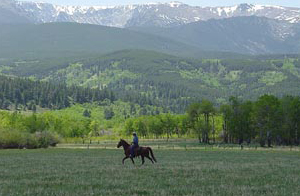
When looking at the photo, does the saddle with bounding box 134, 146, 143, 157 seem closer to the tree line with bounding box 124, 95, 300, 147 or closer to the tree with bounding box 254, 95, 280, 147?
the tree line with bounding box 124, 95, 300, 147

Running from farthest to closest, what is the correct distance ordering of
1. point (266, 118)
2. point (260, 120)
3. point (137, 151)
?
point (260, 120), point (266, 118), point (137, 151)

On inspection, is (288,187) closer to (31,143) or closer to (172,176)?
(172,176)

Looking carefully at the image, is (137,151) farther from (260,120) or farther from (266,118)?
(260,120)

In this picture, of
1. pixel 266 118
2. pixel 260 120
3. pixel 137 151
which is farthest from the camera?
pixel 260 120

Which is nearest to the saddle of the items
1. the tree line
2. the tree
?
the tree line

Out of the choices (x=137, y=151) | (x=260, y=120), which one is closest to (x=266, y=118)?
(x=260, y=120)

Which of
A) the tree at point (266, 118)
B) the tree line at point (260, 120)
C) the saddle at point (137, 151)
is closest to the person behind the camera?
the saddle at point (137, 151)

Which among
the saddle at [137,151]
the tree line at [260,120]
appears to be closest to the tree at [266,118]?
the tree line at [260,120]

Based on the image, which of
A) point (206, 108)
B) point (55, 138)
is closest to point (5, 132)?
point (55, 138)

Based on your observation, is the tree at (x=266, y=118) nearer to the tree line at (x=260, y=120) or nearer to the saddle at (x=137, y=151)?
the tree line at (x=260, y=120)

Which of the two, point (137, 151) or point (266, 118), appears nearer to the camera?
point (137, 151)

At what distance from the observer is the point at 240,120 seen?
13062 cm

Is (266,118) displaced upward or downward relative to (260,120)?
upward

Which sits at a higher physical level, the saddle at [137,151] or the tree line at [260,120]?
the tree line at [260,120]
